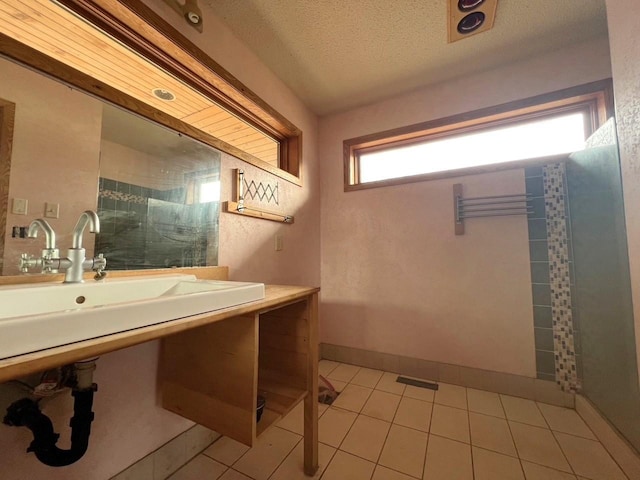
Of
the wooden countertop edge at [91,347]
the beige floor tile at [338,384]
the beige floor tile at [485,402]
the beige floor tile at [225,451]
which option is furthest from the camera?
the beige floor tile at [338,384]

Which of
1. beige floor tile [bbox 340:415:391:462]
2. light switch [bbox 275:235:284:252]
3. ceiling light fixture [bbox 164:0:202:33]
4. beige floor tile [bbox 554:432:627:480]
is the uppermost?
ceiling light fixture [bbox 164:0:202:33]

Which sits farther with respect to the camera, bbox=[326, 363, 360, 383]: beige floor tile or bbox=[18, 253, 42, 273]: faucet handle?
bbox=[326, 363, 360, 383]: beige floor tile

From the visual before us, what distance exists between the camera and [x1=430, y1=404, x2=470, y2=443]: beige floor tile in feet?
4.41

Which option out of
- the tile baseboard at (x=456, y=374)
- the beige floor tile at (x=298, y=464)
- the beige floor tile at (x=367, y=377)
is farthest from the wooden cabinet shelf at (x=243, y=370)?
the tile baseboard at (x=456, y=374)

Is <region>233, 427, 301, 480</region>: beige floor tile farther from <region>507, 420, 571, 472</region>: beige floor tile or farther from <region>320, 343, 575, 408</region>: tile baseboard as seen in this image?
<region>507, 420, 571, 472</region>: beige floor tile

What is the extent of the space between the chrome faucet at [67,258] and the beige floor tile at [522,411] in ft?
7.22

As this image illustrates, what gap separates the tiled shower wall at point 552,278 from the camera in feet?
A: 5.22

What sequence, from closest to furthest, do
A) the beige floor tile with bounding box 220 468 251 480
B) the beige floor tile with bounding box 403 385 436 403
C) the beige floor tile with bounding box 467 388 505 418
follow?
the beige floor tile with bounding box 220 468 251 480 → the beige floor tile with bounding box 467 388 505 418 → the beige floor tile with bounding box 403 385 436 403

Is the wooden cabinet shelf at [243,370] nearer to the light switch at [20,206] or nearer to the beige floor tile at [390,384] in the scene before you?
the light switch at [20,206]

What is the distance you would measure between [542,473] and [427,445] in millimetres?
464

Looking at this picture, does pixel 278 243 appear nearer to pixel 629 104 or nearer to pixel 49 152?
pixel 49 152

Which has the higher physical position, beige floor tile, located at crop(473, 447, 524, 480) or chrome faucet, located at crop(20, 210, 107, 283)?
chrome faucet, located at crop(20, 210, 107, 283)

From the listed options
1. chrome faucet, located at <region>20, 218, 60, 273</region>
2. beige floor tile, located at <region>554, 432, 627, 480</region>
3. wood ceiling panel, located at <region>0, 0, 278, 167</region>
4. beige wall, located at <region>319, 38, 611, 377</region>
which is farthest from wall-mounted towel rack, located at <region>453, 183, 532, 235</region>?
chrome faucet, located at <region>20, 218, 60, 273</region>

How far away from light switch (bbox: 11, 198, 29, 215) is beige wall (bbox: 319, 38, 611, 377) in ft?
6.18
